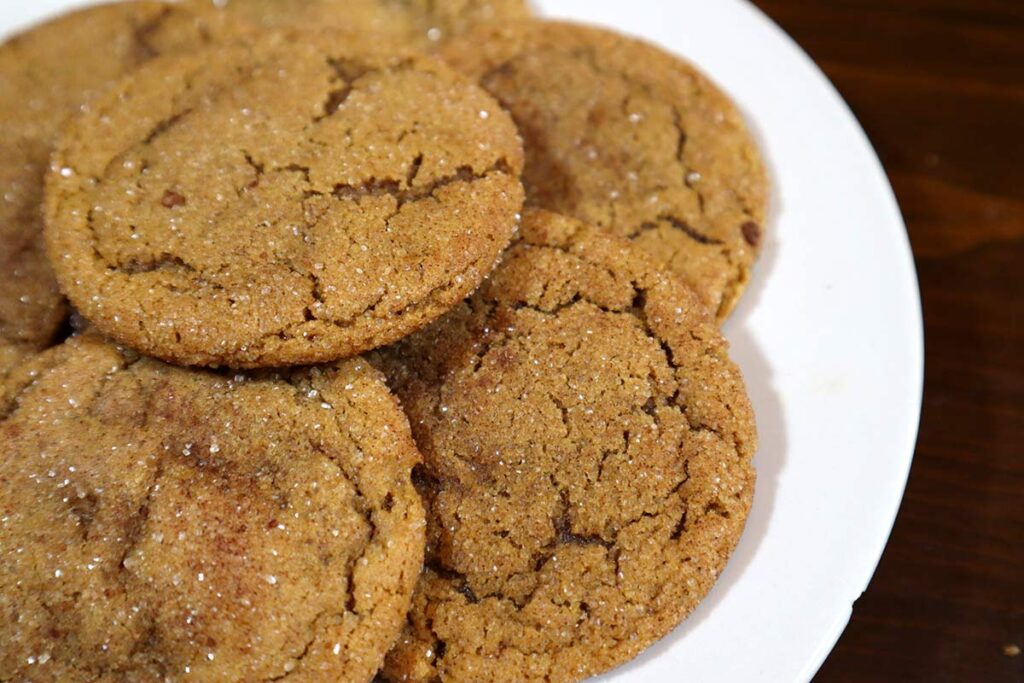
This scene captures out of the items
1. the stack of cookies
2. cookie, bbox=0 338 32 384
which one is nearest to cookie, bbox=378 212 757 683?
the stack of cookies

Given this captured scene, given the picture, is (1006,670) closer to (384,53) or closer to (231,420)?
(231,420)

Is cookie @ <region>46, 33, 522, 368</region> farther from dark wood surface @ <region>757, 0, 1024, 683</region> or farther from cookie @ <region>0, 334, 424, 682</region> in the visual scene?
dark wood surface @ <region>757, 0, 1024, 683</region>

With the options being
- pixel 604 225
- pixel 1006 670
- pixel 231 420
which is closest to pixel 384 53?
pixel 604 225

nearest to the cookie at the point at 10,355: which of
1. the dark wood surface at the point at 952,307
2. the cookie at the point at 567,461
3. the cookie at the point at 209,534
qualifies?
the cookie at the point at 209,534

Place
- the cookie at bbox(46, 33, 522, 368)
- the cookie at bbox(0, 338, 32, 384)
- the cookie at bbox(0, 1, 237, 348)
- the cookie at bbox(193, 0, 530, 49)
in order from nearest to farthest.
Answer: the cookie at bbox(46, 33, 522, 368) → the cookie at bbox(0, 338, 32, 384) → the cookie at bbox(0, 1, 237, 348) → the cookie at bbox(193, 0, 530, 49)

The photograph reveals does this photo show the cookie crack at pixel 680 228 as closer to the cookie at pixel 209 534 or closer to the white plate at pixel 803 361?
the white plate at pixel 803 361

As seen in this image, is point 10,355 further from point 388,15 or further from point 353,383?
point 388,15
